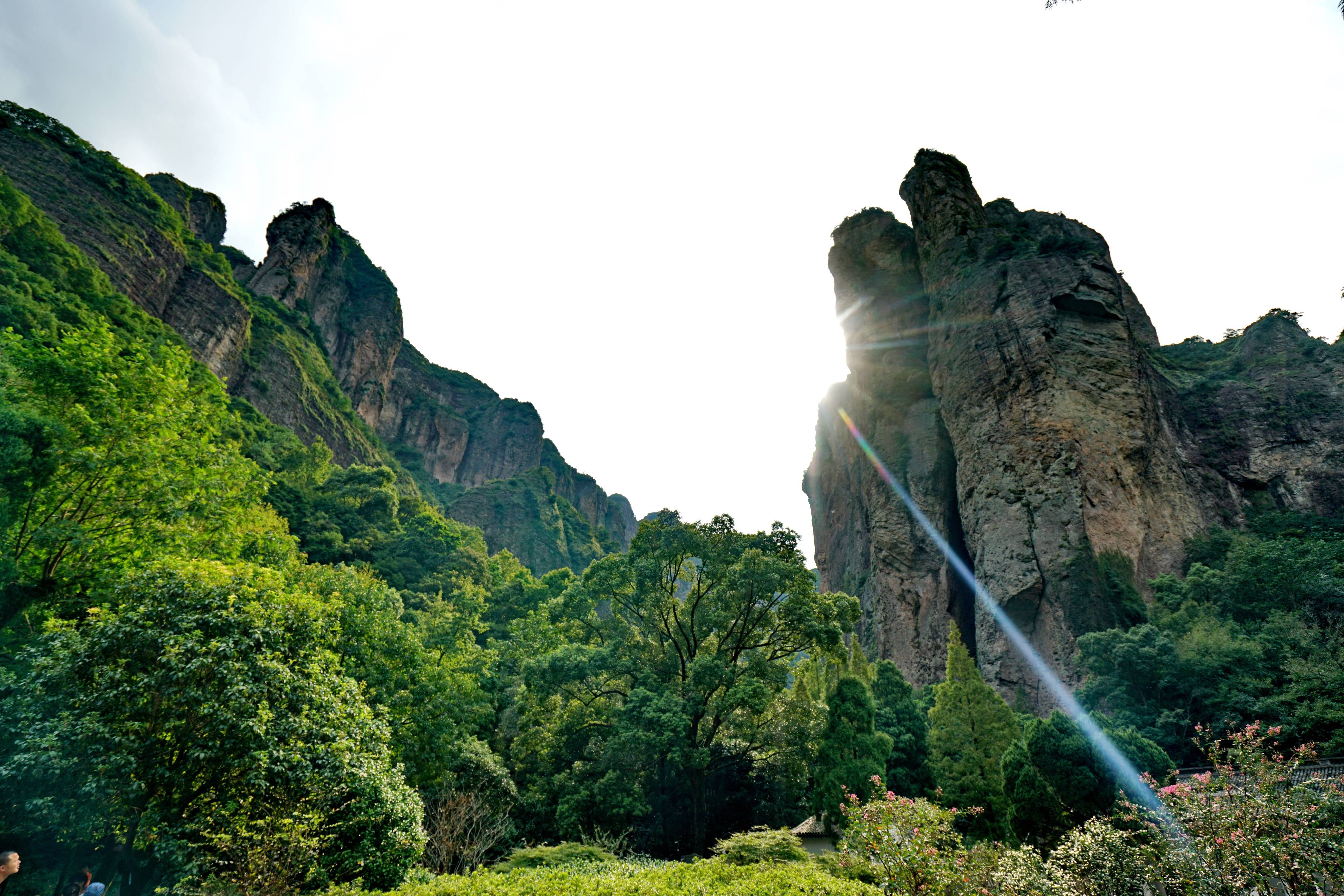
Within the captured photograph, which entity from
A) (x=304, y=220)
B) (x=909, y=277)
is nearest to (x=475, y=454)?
(x=304, y=220)

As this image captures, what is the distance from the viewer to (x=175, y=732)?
7.67 m

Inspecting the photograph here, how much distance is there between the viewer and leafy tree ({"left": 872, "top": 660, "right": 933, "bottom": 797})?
21062mm

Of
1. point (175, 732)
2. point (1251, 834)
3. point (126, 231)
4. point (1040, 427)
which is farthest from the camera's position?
point (126, 231)

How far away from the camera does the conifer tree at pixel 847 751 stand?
59.0ft

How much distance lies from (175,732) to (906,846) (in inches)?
413

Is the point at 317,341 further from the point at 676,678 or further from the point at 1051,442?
the point at 1051,442

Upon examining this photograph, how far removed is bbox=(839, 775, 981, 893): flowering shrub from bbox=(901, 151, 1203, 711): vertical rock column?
21.6m

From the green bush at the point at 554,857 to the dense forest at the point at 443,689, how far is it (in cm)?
19

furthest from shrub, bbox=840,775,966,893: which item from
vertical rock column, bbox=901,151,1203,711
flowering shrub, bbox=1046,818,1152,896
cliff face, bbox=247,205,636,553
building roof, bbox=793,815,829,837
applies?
cliff face, bbox=247,205,636,553

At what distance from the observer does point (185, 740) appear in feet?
25.0

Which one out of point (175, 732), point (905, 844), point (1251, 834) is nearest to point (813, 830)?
point (905, 844)

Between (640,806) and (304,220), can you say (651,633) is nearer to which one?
(640,806)

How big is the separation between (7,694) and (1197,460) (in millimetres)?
46958

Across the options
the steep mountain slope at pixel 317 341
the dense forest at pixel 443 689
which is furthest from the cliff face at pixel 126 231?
the dense forest at pixel 443 689
